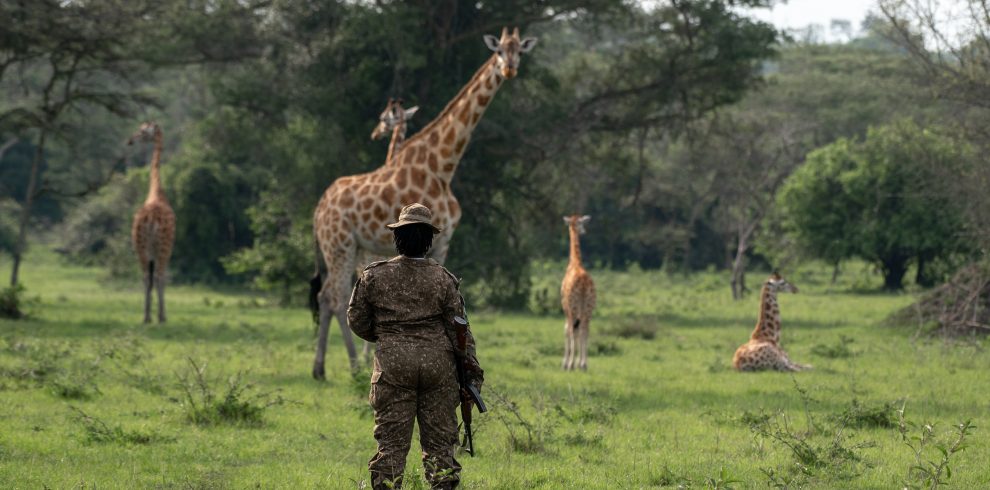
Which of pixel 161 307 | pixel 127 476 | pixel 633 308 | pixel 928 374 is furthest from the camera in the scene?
pixel 633 308

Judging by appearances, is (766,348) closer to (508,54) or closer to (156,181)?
(508,54)

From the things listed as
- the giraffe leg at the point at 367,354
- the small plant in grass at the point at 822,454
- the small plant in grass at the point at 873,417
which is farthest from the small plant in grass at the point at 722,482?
the giraffe leg at the point at 367,354

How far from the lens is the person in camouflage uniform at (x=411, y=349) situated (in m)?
6.60

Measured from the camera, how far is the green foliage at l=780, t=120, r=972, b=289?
30969 millimetres

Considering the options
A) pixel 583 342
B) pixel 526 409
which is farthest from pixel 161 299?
pixel 526 409

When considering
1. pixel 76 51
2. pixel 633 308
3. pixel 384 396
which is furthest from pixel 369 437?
pixel 633 308

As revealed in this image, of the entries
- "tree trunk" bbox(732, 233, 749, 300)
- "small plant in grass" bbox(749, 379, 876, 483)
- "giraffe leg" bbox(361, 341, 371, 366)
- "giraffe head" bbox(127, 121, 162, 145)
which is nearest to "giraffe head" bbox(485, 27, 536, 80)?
"giraffe leg" bbox(361, 341, 371, 366)

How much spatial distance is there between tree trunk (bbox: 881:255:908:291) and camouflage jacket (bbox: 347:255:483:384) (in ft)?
95.7

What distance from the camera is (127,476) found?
805cm

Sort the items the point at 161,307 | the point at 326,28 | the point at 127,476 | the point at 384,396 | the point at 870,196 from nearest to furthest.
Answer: the point at 384,396 < the point at 127,476 < the point at 161,307 < the point at 326,28 < the point at 870,196

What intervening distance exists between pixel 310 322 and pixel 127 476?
14142 mm

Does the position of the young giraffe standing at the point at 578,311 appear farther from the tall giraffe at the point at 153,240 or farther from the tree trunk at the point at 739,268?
the tree trunk at the point at 739,268

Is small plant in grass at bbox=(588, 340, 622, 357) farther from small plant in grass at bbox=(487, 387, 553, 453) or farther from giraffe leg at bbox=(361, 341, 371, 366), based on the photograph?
small plant in grass at bbox=(487, 387, 553, 453)

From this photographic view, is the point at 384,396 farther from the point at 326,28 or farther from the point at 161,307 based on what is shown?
the point at 326,28
